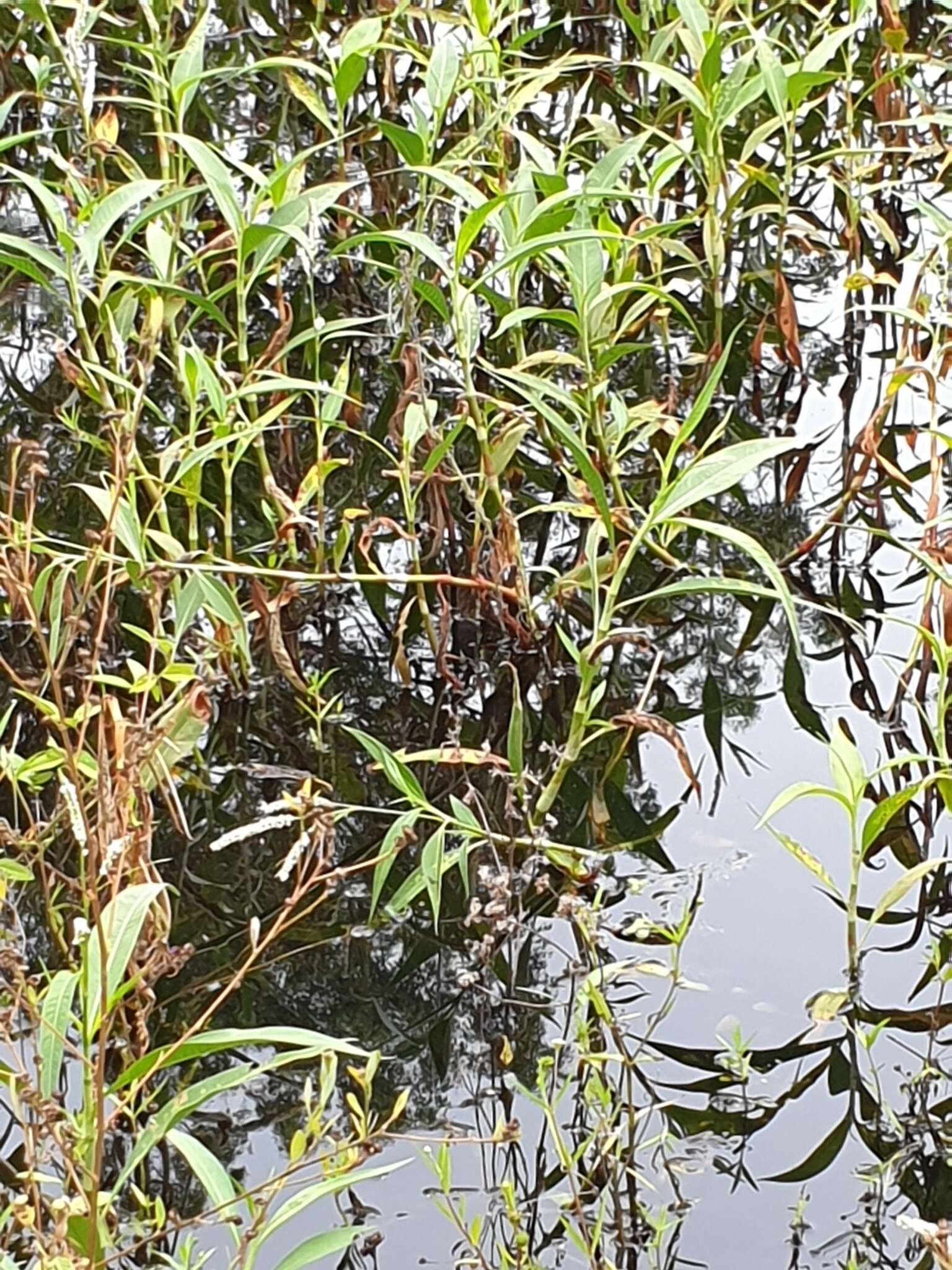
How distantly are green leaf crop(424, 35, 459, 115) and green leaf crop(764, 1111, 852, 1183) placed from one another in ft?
5.04

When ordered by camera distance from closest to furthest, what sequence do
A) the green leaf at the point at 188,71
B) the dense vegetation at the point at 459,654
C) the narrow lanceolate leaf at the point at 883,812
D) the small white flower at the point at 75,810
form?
the small white flower at the point at 75,810 → the dense vegetation at the point at 459,654 → the narrow lanceolate leaf at the point at 883,812 → the green leaf at the point at 188,71

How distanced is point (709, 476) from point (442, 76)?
38.3 inches

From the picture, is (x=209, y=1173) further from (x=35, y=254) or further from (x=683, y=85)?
(x=683, y=85)

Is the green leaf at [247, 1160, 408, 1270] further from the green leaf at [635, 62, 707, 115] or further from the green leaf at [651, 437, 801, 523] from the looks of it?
the green leaf at [635, 62, 707, 115]

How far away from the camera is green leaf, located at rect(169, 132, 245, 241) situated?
2.19 m

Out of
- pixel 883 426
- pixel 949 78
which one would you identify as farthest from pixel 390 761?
pixel 949 78

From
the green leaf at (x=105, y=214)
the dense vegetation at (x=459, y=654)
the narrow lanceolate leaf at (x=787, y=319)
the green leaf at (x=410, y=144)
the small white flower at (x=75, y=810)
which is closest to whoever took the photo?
the small white flower at (x=75, y=810)

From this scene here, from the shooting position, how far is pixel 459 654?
7.22 feet

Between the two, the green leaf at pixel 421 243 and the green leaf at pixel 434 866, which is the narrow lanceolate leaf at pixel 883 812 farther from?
the green leaf at pixel 421 243

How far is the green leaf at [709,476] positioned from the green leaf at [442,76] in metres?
0.88

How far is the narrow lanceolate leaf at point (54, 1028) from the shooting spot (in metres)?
1.22

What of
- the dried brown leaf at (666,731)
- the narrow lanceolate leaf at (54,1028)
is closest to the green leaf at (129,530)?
the dried brown leaf at (666,731)

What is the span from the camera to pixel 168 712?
175 centimetres

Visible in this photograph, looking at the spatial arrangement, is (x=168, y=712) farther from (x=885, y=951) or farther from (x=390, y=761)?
(x=885, y=951)
